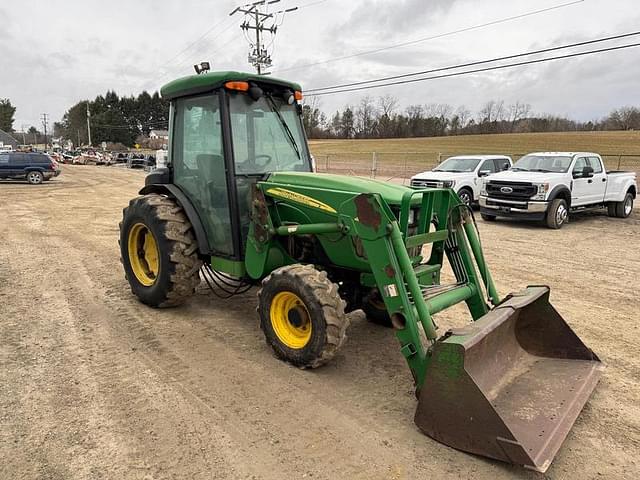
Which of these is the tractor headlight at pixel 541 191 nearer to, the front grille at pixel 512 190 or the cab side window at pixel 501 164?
the front grille at pixel 512 190

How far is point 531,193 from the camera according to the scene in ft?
38.0

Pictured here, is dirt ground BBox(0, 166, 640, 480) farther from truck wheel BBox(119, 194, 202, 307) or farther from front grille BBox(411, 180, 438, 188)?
front grille BBox(411, 180, 438, 188)

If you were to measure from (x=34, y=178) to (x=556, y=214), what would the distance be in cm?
2310

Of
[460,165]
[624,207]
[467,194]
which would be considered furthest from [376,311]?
[624,207]

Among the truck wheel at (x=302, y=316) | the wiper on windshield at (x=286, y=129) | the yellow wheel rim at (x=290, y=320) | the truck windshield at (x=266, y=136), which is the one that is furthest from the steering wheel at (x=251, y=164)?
the yellow wheel rim at (x=290, y=320)

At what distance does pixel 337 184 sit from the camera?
3938 millimetres

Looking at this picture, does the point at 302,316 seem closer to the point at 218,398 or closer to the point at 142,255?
the point at 218,398

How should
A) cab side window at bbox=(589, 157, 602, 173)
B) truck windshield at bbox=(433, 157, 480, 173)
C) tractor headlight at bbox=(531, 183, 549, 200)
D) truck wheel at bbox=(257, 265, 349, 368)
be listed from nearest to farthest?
truck wheel at bbox=(257, 265, 349, 368) → tractor headlight at bbox=(531, 183, 549, 200) → cab side window at bbox=(589, 157, 602, 173) → truck windshield at bbox=(433, 157, 480, 173)

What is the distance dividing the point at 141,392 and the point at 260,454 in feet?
3.83

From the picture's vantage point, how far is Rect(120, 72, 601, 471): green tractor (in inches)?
113

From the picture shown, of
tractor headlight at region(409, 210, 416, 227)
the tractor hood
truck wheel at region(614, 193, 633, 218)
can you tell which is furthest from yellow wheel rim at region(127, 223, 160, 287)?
truck wheel at region(614, 193, 633, 218)

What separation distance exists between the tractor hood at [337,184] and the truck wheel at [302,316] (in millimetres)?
707

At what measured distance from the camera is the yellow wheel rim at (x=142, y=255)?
541 cm

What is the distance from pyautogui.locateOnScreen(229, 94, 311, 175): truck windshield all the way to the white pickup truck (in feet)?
27.6
